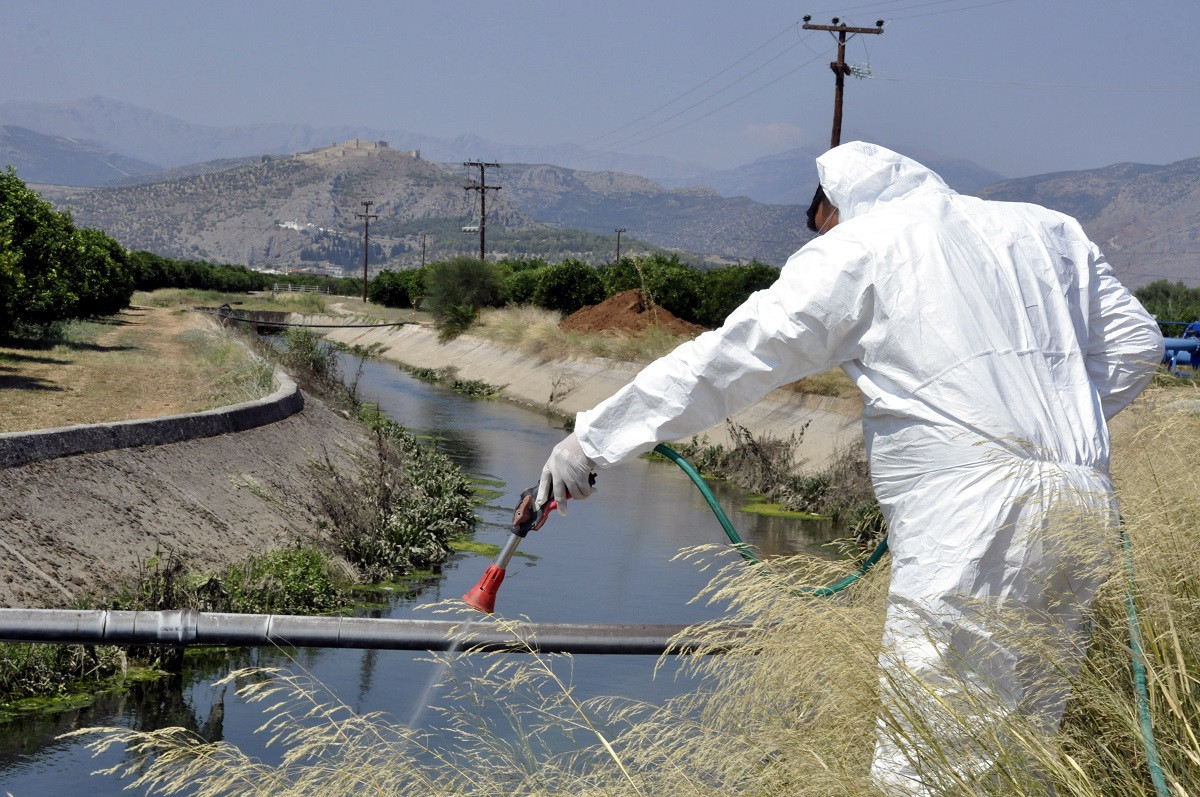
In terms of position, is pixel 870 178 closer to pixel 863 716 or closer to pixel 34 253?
pixel 863 716

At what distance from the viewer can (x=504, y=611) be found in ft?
35.8

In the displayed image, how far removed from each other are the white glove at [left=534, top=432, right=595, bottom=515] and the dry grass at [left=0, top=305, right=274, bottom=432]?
1100cm

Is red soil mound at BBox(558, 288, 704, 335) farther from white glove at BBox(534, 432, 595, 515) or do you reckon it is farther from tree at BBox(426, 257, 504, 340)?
white glove at BBox(534, 432, 595, 515)

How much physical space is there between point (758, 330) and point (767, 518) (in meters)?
16.0

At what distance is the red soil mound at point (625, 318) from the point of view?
3661 cm

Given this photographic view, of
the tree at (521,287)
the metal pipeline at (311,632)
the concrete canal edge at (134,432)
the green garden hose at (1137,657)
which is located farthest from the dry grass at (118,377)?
the tree at (521,287)

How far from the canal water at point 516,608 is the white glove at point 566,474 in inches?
11.0

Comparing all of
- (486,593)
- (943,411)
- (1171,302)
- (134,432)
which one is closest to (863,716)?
(943,411)

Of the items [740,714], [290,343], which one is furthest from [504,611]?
[290,343]

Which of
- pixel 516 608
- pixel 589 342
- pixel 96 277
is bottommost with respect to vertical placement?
pixel 516 608

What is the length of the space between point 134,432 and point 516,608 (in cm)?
356

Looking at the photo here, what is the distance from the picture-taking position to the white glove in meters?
2.84

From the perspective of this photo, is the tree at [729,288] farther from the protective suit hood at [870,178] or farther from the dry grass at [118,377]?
the protective suit hood at [870,178]

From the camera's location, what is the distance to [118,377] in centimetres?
1941
